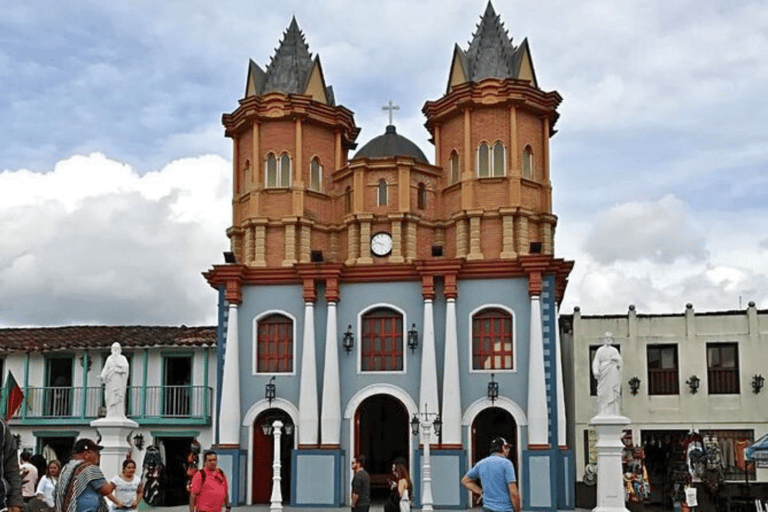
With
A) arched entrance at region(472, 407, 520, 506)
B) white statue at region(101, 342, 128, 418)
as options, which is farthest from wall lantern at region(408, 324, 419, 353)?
white statue at region(101, 342, 128, 418)

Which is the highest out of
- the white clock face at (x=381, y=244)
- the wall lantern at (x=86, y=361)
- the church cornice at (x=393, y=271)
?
the white clock face at (x=381, y=244)

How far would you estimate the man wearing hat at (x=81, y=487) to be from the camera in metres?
11.0

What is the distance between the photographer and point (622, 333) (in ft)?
112

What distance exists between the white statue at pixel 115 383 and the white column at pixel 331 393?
26.7 feet

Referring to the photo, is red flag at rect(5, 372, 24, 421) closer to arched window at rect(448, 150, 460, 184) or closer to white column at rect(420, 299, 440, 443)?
white column at rect(420, 299, 440, 443)

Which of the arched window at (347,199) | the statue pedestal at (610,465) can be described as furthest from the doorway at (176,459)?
the statue pedestal at (610,465)

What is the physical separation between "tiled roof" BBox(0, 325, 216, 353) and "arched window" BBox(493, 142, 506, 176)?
34.4ft

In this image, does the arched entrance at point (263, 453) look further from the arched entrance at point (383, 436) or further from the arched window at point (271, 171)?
the arched window at point (271, 171)

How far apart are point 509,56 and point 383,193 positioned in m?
5.67

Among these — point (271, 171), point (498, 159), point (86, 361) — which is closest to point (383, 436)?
point (271, 171)

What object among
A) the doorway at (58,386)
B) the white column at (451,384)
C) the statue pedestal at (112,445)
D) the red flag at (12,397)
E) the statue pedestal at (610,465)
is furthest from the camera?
the doorway at (58,386)

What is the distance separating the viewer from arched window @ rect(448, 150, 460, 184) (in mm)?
32253

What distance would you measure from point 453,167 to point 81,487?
22.6 meters

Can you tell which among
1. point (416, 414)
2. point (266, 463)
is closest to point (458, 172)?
point (416, 414)
